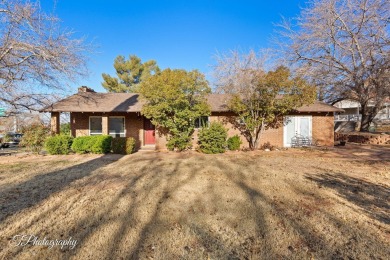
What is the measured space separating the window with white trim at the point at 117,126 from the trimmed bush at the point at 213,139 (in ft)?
19.4

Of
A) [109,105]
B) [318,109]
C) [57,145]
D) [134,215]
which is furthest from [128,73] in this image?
[134,215]

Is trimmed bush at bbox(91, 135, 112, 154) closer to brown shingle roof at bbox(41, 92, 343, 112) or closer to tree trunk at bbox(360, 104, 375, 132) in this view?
brown shingle roof at bbox(41, 92, 343, 112)

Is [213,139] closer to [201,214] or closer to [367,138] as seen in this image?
[201,214]

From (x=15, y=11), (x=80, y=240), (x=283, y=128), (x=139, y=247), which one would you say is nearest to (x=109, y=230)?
(x=80, y=240)

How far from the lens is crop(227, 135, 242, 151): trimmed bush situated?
13164mm

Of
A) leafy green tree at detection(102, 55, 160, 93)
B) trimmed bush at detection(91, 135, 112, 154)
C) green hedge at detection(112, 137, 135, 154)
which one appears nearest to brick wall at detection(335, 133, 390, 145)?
green hedge at detection(112, 137, 135, 154)

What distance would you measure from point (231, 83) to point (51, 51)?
10017 mm

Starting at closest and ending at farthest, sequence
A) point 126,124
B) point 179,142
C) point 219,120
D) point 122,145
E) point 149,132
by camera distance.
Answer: point 122,145 → point 179,142 → point 219,120 → point 126,124 → point 149,132

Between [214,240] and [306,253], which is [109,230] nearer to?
[214,240]

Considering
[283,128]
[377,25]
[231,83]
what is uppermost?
Result: [377,25]

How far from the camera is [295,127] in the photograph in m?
15.0

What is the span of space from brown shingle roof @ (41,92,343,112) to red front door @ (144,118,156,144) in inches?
53.4

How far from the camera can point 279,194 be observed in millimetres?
5094

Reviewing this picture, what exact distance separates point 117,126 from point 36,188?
31.1ft
